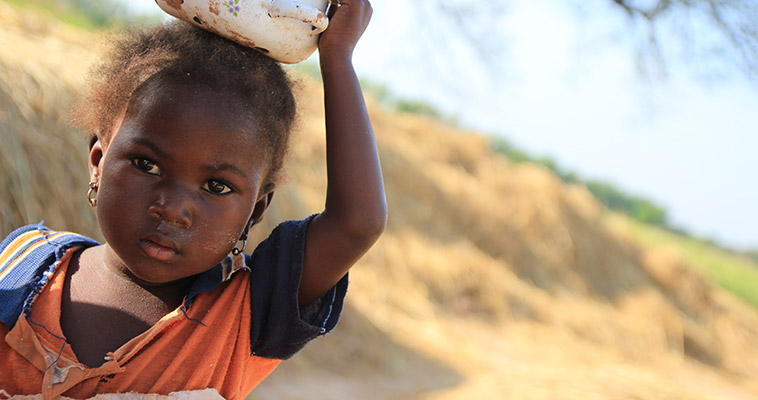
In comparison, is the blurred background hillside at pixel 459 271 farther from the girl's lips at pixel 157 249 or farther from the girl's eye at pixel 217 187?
the girl's lips at pixel 157 249

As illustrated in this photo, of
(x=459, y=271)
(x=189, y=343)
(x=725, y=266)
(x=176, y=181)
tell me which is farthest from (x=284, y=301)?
(x=725, y=266)

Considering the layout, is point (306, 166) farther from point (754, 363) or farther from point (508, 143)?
point (508, 143)

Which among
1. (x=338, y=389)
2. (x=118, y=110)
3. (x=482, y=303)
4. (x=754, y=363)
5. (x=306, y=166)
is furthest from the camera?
(x=754, y=363)

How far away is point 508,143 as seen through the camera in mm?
30656

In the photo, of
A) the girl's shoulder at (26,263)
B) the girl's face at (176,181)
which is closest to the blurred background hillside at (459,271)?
the girl's face at (176,181)

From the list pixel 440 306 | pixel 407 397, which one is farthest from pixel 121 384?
pixel 440 306

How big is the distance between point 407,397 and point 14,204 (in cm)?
277

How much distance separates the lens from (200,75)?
1309mm

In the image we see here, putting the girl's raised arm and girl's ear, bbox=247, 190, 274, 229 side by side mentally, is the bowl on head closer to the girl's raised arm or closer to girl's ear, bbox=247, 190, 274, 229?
the girl's raised arm

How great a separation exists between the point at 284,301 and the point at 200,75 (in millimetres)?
484

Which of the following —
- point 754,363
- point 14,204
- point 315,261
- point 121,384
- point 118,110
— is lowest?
point 754,363

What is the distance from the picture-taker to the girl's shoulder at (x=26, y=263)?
1.30 m

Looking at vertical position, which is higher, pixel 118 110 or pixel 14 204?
pixel 118 110

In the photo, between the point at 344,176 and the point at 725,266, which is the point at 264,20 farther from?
the point at 725,266
